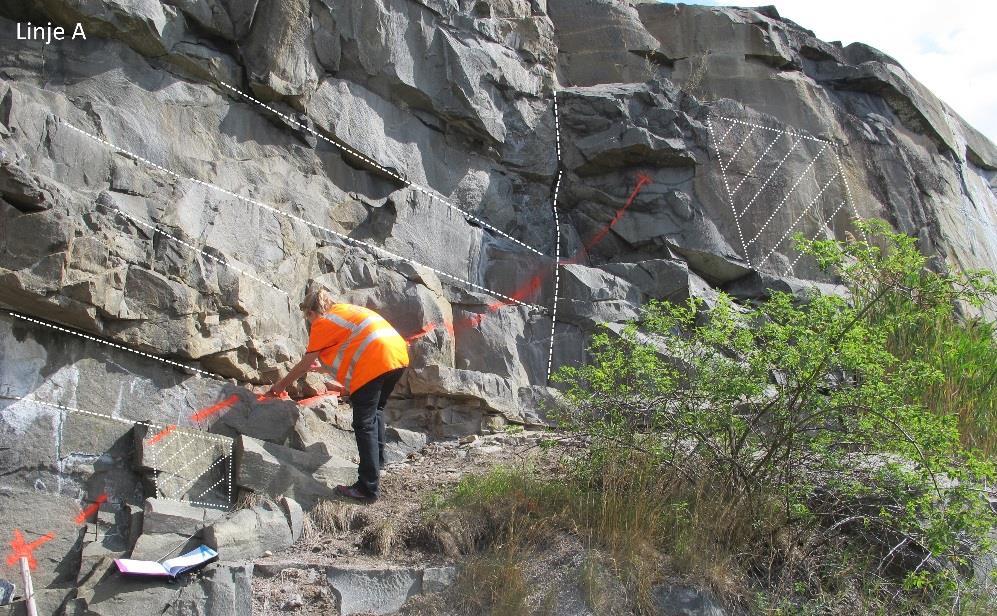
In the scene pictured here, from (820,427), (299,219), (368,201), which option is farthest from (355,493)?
(368,201)

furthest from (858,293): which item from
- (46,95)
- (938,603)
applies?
(46,95)

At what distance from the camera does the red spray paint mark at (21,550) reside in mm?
4809

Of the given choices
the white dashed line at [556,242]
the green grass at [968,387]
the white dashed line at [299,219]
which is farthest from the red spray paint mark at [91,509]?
the green grass at [968,387]

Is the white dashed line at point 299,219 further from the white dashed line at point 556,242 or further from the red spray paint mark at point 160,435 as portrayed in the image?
Result: the red spray paint mark at point 160,435

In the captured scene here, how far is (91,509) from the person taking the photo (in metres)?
5.32

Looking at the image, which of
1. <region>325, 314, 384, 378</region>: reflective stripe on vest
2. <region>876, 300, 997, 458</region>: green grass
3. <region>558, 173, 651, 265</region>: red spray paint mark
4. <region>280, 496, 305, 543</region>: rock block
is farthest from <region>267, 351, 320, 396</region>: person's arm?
<region>876, 300, 997, 458</region>: green grass

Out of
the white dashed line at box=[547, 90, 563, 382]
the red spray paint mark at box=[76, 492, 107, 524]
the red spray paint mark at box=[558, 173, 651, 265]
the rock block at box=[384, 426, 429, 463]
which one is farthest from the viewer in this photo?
the red spray paint mark at box=[558, 173, 651, 265]

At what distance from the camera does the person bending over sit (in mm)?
5719

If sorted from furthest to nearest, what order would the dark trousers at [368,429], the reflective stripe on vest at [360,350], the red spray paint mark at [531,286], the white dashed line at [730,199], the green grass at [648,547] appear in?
the white dashed line at [730,199] < the red spray paint mark at [531,286] < the reflective stripe on vest at [360,350] < the dark trousers at [368,429] < the green grass at [648,547]

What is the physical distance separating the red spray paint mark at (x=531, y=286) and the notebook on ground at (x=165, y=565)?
9.02 feet

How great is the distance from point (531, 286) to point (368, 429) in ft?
9.44

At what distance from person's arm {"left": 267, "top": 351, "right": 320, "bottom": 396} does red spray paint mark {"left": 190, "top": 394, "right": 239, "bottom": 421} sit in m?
0.23

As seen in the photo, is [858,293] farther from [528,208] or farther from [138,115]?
[138,115]

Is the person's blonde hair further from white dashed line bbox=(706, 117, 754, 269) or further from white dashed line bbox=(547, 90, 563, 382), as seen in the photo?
white dashed line bbox=(706, 117, 754, 269)
